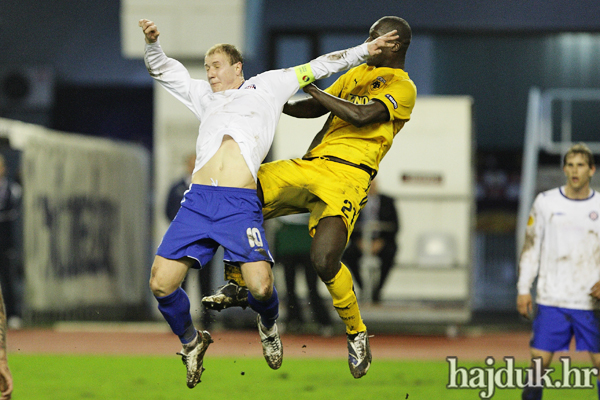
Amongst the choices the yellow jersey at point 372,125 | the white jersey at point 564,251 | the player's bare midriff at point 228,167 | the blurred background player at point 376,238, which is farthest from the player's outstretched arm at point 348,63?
the blurred background player at point 376,238

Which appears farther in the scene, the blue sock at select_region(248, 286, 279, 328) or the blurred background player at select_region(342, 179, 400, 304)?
the blurred background player at select_region(342, 179, 400, 304)

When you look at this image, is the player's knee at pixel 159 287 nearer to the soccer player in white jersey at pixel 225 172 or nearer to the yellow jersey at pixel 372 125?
the soccer player in white jersey at pixel 225 172

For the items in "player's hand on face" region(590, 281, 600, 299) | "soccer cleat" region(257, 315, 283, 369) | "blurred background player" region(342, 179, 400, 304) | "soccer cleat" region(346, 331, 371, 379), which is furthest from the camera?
"blurred background player" region(342, 179, 400, 304)

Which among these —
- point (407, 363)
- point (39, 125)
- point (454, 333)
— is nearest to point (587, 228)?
point (407, 363)

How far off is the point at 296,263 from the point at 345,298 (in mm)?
5674

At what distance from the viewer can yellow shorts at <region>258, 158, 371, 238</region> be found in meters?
6.24

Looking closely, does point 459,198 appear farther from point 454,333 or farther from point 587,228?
point 587,228

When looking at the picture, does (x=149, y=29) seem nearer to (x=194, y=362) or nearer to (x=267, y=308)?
(x=267, y=308)

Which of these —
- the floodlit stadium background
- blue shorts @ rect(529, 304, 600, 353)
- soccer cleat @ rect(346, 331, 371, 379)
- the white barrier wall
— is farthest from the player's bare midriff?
the white barrier wall

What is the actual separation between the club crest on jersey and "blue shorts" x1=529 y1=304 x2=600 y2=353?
2.41 metres

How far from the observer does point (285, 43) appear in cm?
1645

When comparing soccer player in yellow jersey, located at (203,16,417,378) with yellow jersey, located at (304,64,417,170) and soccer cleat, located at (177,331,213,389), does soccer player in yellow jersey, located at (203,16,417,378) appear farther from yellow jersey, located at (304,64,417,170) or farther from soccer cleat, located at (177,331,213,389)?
soccer cleat, located at (177,331,213,389)

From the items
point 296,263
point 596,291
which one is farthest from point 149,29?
point 296,263

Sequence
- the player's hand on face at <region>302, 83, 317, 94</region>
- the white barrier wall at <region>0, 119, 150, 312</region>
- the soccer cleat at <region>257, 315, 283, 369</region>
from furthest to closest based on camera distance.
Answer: the white barrier wall at <region>0, 119, 150, 312</region>
the soccer cleat at <region>257, 315, 283, 369</region>
the player's hand on face at <region>302, 83, 317, 94</region>
